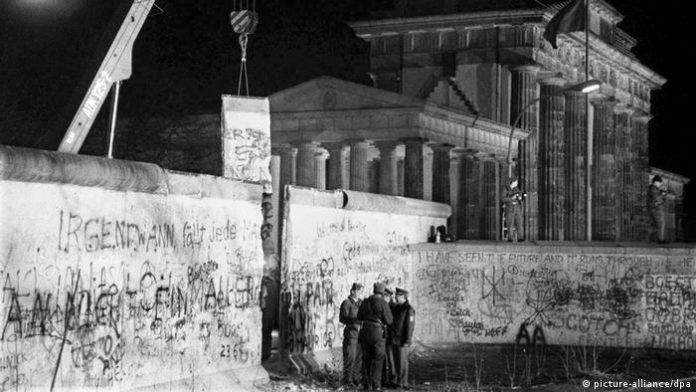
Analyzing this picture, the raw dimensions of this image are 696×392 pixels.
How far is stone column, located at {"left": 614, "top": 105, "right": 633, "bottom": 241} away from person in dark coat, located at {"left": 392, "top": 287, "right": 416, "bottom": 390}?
2360 inches

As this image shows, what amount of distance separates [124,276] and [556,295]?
46.8 ft

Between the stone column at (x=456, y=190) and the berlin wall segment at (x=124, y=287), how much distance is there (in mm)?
33517

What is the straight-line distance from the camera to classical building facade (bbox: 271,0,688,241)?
46.1m

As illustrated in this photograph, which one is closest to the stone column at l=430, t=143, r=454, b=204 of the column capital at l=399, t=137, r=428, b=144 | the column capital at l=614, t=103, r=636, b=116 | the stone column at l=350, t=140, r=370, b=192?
the column capital at l=399, t=137, r=428, b=144

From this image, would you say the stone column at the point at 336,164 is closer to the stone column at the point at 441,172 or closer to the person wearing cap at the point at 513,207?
the stone column at the point at 441,172

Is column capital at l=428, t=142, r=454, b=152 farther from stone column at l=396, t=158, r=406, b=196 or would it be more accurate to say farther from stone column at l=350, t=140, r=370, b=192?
stone column at l=396, t=158, r=406, b=196

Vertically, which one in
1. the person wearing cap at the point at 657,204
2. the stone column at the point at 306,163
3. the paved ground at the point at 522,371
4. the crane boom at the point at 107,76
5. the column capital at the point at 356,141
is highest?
the column capital at the point at 356,141

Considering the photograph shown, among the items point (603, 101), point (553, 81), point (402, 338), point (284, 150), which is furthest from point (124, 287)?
point (603, 101)

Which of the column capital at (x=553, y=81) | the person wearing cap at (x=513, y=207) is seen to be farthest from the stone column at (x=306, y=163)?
the column capital at (x=553, y=81)

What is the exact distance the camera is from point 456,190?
53.7 m

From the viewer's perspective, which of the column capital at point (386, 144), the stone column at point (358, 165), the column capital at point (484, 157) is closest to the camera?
the column capital at point (386, 144)

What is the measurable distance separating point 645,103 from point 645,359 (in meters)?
61.6

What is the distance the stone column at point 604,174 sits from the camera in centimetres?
7450

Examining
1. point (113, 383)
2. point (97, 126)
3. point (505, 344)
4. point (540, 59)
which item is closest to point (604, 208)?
point (540, 59)
